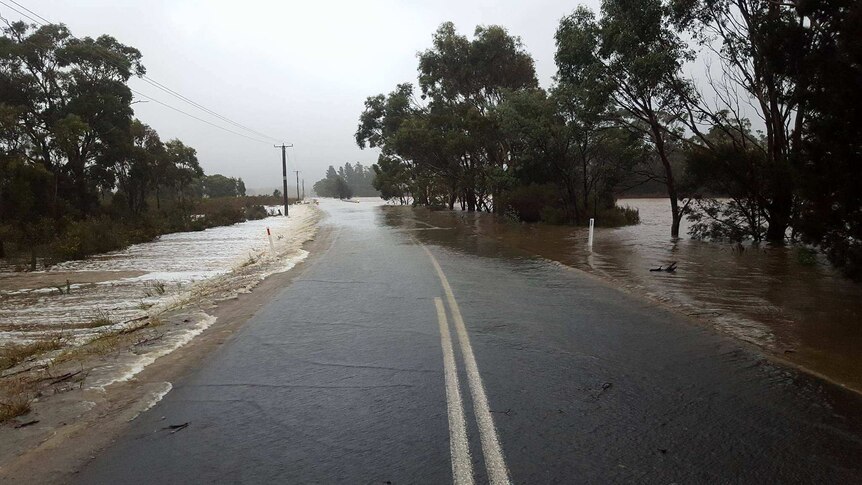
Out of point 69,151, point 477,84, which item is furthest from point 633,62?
point 69,151

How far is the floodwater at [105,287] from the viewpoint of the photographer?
8812 millimetres

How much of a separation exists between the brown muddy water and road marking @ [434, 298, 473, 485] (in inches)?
140

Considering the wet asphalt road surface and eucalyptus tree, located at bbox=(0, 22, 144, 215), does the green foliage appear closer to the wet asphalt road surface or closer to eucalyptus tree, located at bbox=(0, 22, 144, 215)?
eucalyptus tree, located at bbox=(0, 22, 144, 215)

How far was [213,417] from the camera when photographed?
431cm

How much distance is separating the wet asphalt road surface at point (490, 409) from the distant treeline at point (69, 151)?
1760cm

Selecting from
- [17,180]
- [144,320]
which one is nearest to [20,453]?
[144,320]

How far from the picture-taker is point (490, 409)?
171 inches

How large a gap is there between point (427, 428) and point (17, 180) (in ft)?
92.3

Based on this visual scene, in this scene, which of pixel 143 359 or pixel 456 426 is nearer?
pixel 456 426

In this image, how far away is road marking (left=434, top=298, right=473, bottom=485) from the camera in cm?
335

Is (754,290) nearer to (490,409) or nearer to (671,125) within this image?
(490,409)

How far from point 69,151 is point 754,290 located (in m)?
31.4

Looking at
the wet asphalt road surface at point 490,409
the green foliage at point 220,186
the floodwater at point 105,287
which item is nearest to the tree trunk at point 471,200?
the floodwater at point 105,287

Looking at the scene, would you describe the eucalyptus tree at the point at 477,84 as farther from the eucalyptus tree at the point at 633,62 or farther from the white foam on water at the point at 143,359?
the white foam on water at the point at 143,359
